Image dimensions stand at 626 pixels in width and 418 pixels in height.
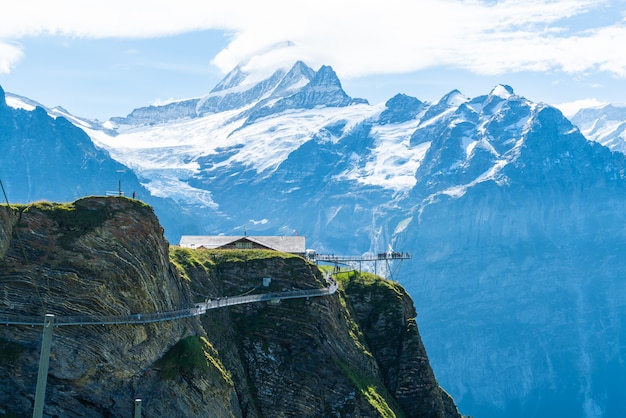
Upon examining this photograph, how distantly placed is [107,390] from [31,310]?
10210 mm

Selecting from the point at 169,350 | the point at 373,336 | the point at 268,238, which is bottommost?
the point at 169,350

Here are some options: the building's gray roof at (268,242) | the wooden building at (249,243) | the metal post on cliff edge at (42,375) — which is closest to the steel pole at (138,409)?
the metal post on cliff edge at (42,375)

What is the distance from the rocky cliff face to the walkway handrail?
2.64 ft

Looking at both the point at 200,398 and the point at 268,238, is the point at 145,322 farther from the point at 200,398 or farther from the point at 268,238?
the point at 268,238

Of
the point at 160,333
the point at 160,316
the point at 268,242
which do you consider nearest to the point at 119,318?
the point at 160,316

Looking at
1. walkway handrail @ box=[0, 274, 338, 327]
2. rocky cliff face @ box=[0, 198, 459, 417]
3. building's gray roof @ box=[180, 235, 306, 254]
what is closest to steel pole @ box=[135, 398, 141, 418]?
rocky cliff face @ box=[0, 198, 459, 417]

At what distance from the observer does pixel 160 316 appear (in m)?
107

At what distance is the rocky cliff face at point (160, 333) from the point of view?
9756 centimetres

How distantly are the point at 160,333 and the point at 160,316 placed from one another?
71.6 inches

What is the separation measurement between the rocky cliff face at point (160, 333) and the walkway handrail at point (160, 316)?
81 centimetres

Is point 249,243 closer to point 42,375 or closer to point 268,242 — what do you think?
point 268,242

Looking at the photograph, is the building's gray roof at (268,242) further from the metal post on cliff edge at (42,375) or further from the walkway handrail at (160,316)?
the metal post on cliff edge at (42,375)

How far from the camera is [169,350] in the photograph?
109 metres

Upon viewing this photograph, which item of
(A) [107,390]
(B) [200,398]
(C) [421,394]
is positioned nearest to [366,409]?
(C) [421,394]
